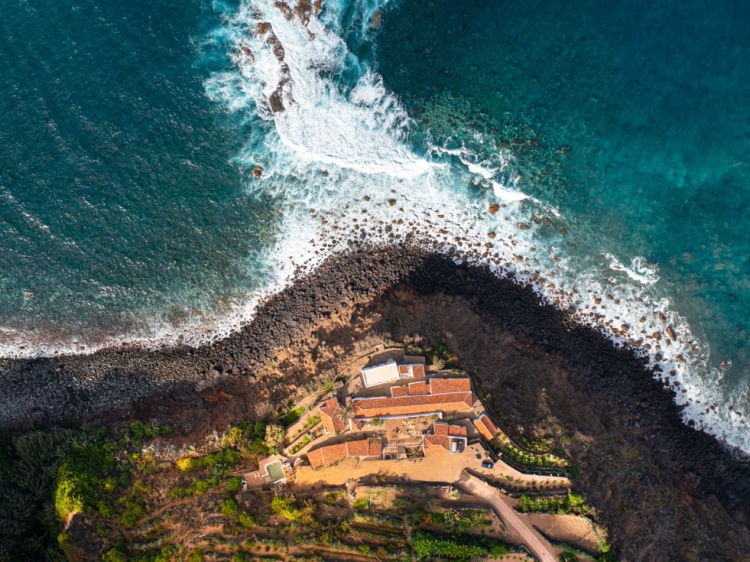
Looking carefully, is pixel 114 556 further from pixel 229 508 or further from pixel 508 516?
pixel 508 516

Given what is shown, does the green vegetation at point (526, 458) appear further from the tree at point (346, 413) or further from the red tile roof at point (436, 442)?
the tree at point (346, 413)

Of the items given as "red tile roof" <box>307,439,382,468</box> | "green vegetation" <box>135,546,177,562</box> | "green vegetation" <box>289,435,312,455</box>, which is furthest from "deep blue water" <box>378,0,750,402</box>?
"green vegetation" <box>135,546,177,562</box>

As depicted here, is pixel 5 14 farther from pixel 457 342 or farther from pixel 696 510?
pixel 696 510

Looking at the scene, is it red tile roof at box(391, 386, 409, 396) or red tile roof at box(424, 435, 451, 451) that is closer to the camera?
red tile roof at box(424, 435, 451, 451)

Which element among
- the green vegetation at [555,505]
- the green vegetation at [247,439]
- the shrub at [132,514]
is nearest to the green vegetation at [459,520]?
the green vegetation at [555,505]

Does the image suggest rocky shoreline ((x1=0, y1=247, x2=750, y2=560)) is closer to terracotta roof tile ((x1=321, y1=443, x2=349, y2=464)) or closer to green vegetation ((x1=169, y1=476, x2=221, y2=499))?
green vegetation ((x1=169, y1=476, x2=221, y2=499))

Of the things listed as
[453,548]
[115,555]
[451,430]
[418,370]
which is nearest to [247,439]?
[115,555]
